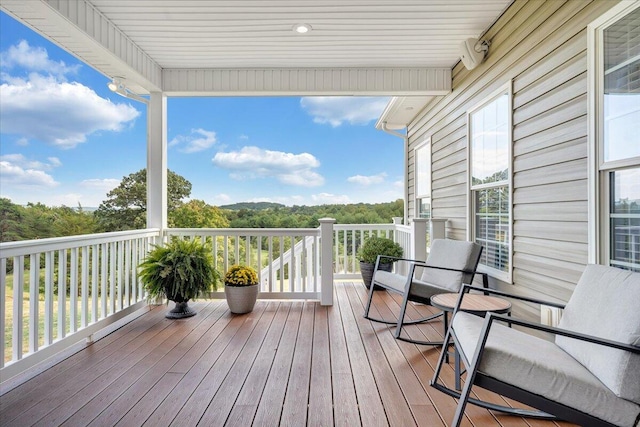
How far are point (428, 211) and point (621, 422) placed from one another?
13.7 feet

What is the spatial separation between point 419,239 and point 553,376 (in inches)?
120

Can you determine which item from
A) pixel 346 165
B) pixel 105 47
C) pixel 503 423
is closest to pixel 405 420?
pixel 503 423

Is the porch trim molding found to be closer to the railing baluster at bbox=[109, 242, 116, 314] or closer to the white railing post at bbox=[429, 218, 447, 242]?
the railing baluster at bbox=[109, 242, 116, 314]

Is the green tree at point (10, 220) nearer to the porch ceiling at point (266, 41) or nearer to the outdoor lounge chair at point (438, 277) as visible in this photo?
the porch ceiling at point (266, 41)

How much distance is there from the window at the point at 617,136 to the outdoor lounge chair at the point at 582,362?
1.07ft

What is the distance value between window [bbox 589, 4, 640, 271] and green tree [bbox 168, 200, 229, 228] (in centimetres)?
778

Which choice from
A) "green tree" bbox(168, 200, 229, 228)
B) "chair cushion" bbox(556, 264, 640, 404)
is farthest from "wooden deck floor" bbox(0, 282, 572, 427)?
"green tree" bbox(168, 200, 229, 228)

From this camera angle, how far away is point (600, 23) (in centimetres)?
193

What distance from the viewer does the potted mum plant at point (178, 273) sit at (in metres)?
3.41

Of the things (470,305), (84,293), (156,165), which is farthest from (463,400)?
(156,165)

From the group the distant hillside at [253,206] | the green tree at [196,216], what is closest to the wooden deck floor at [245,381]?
the green tree at [196,216]

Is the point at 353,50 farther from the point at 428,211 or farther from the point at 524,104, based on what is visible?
the point at 428,211

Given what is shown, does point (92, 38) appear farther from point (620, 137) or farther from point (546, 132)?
point (620, 137)

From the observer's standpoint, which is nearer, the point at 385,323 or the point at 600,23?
the point at 600,23
